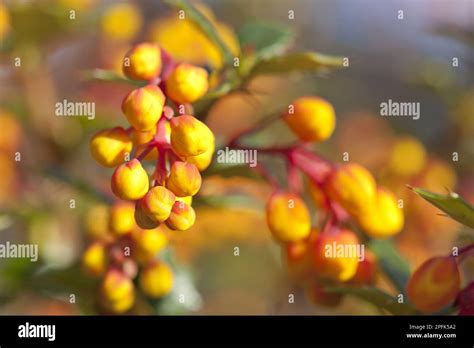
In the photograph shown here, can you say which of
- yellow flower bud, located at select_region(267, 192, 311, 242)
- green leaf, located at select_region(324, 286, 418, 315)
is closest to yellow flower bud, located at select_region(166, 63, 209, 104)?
yellow flower bud, located at select_region(267, 192, 311, 242)

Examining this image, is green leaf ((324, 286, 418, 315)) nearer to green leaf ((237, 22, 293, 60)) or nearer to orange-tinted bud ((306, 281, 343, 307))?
orange-tinted bud ((306, 281, 343, 307))

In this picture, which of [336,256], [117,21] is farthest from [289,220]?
[117,21]

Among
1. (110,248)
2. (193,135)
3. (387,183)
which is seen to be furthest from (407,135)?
(193,135)

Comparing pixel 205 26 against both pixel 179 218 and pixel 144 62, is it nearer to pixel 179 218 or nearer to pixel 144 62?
pixel 144 62

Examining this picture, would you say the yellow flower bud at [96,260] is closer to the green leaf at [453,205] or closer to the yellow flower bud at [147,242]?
the yellow flower bud at [147,242]

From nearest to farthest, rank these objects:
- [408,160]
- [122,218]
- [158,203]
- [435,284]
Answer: [158,203] < [435,284] < [122,218] < [408,160]

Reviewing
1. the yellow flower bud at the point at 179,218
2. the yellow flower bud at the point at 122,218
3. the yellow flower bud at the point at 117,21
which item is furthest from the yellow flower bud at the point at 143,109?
the yellow flower bud at the point at 117,21
